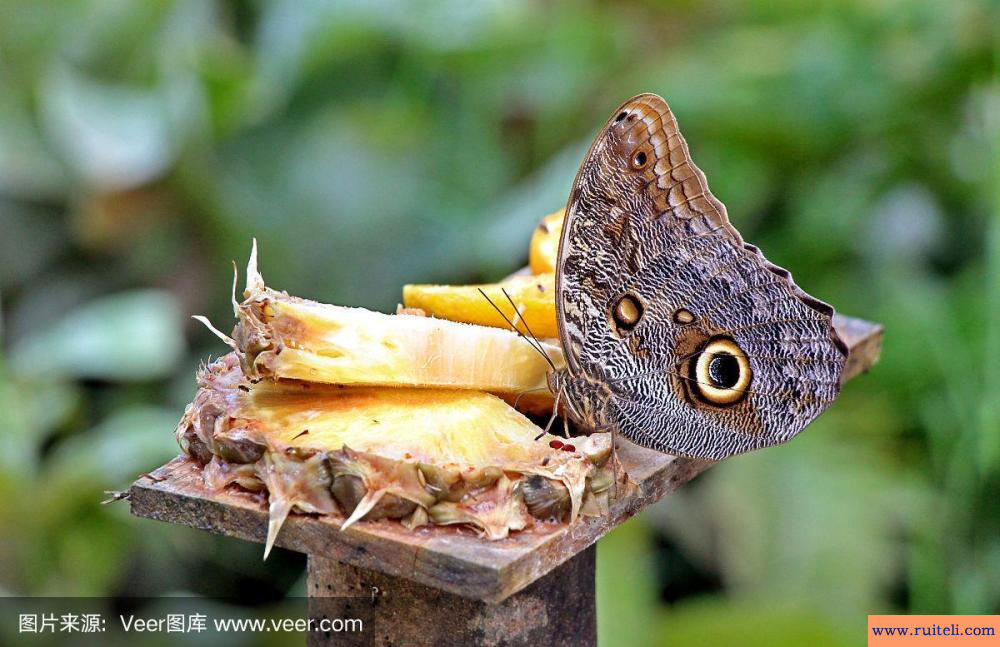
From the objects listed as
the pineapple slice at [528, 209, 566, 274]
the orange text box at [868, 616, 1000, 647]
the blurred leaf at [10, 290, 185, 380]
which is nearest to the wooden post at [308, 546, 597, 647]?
the pineapple slice at [528, 209, 566, 274]

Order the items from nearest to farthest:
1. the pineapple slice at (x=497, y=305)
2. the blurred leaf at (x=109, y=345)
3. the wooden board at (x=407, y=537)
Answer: the wooden board at (x=407, y=537) → the pineapple slice at (x=497, y=305) → the blurred leaf at (x=109, y=345)

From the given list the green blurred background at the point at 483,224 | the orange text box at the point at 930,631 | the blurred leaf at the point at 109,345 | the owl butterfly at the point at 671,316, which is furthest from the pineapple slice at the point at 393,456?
the blurred leaf at the point at 109,345

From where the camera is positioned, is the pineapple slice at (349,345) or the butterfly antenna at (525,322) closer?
the pineapple slice at (349,345)

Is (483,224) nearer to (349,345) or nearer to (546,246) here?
(546,246)

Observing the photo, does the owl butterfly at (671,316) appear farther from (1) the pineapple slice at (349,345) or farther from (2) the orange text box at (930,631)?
(2) the orange text box at (930,631)

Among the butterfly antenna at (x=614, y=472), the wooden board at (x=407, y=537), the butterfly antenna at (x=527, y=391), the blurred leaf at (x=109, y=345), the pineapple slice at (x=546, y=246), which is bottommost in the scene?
the wooden board at (x=407, y=537)

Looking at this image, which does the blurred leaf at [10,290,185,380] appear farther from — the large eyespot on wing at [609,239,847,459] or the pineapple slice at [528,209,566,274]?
the large eyespot on wing at [609,239,847,459]

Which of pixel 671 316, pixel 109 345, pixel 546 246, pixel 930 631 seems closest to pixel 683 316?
pixel 671 316
